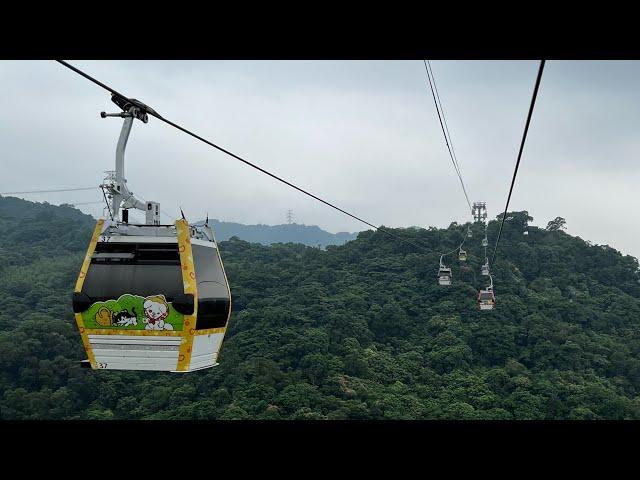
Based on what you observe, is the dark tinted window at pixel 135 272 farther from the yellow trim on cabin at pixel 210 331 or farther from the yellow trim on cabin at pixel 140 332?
the yellow trim on cabin at pixel 210 331

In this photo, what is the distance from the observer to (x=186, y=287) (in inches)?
308

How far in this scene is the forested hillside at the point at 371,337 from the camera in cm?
3703

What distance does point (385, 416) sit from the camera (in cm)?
3759

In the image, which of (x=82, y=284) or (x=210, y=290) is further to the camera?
(x=210, y=290)

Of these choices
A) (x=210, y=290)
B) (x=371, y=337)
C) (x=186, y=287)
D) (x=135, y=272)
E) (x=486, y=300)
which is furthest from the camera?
(x=371, y=337)

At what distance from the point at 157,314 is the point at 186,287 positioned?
0.42 meters

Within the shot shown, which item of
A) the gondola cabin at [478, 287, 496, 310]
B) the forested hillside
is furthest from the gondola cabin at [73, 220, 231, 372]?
the forested hillside

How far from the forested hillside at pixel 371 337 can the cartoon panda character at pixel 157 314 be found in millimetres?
27845

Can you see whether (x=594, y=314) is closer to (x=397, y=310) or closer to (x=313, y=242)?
(x=397, y=310)

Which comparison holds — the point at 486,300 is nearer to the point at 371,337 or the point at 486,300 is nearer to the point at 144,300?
the point at 144,300

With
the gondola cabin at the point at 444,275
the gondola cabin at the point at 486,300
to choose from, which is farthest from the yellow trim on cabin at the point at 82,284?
the gondola cabin at the point at 444,275

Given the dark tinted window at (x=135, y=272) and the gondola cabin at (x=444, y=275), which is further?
the gondola cabin at (x=444, y=275)

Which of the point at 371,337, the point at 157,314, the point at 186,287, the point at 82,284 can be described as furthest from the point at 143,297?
the point at 371,337
